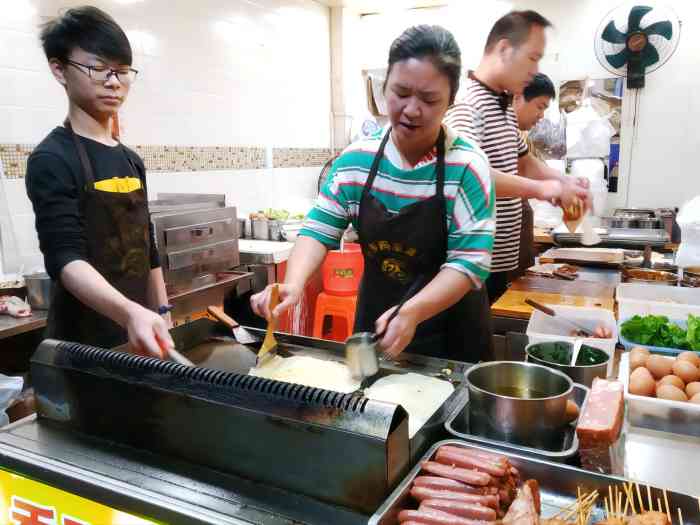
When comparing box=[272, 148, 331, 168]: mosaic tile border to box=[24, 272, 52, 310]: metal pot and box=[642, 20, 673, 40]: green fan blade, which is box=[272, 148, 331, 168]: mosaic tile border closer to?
box=[24, 272, 52, 310]: metal pot

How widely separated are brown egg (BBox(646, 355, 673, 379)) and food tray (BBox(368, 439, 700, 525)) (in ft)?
1.91

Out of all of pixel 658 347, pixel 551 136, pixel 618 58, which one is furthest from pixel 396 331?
pixel 618 58

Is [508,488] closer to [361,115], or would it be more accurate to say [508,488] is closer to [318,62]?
[318,62]

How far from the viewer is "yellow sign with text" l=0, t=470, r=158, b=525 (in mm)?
1083

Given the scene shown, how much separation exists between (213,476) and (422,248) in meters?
0.98

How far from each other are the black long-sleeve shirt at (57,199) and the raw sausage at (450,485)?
4.50ft

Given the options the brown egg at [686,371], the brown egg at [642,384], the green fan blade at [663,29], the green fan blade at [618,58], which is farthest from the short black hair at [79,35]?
the green fan blade at [663,29]

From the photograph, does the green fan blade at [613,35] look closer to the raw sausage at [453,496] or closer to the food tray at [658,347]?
the food tray at [658,347]

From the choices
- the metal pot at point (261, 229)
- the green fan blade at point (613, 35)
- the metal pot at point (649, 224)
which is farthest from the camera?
the green fan blade at point (613, 35)

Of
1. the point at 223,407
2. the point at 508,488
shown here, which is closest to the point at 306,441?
the point at 223,407

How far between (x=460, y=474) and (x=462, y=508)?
75 millimetres

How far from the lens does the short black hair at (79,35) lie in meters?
1.87

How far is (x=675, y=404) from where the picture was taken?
1330mm

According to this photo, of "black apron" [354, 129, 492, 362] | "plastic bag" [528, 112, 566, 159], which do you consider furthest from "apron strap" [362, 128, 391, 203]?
"plastic bag" [528, 112, 566, 159]
